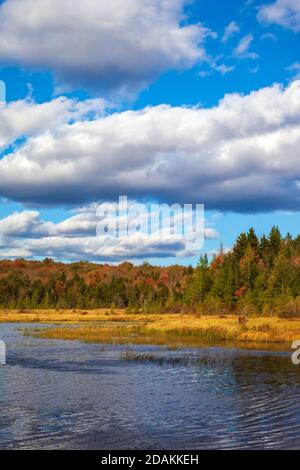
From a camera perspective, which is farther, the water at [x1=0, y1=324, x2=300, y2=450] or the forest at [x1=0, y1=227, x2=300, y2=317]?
the forest at [x1=0, y1=227, x2=300, y2=317]

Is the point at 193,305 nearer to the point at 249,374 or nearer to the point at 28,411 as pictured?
the point at 249,374

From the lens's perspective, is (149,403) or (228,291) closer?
(149,403)

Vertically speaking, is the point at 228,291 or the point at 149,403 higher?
the point at 228,291

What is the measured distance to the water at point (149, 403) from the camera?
1883cm

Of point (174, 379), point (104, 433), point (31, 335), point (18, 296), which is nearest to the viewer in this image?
point (104, 433)

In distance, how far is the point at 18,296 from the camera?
610 ft

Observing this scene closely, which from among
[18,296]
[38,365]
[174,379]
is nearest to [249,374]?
[174,379]

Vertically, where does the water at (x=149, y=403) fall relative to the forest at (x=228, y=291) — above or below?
below

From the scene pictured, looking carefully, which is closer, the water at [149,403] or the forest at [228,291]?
the water at [149,403]

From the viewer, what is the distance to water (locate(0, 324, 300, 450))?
18.8 m

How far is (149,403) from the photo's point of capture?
A: 2514cm

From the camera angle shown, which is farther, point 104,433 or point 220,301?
point 220,301

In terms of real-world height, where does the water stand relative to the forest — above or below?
below
